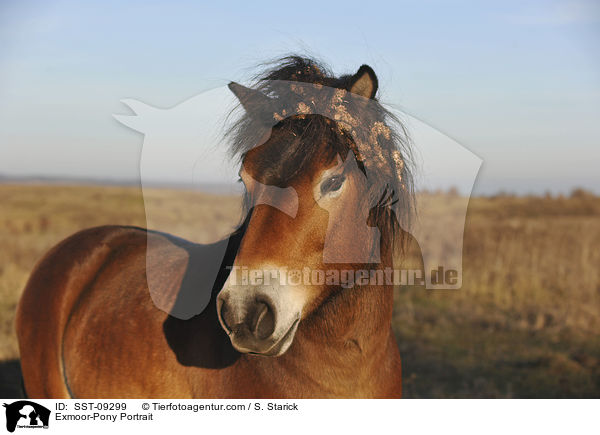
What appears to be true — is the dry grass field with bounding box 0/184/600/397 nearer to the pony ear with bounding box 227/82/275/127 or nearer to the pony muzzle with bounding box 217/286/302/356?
the pony ear with bounding box 227/82/275/127

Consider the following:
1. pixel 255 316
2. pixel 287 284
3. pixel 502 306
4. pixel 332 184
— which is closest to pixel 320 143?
pixel 332 184

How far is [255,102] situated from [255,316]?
1.19m

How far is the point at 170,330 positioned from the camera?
2760 millimetres

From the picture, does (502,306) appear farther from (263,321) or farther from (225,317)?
(225,317)

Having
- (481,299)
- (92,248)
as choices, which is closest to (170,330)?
(92,248)

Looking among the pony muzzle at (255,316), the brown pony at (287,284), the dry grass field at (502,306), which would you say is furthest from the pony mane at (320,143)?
the dry grass field at (502,306)

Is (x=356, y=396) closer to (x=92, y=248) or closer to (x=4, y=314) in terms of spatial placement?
(x=92, y=248)

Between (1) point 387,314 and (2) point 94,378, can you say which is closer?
(1) point 387,314

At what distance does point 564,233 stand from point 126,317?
36.3ft

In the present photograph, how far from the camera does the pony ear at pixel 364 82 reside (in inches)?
90.6

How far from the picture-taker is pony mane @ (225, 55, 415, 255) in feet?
7.17

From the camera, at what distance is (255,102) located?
8.29 ft
